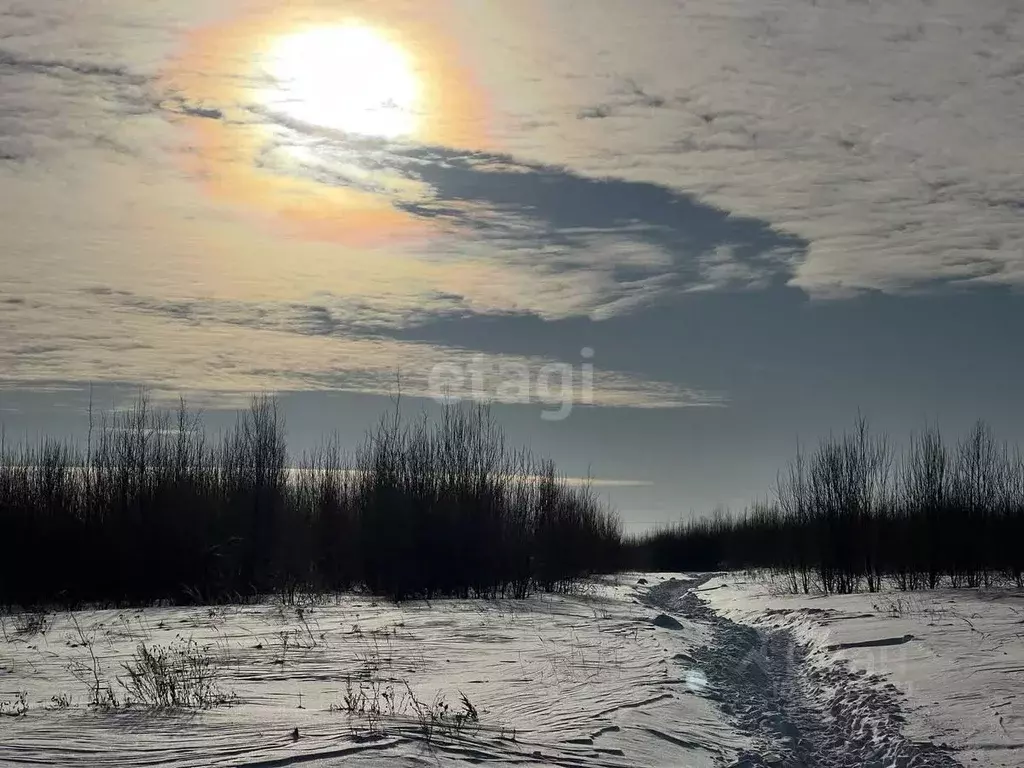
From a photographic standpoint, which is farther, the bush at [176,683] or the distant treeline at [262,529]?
the distant treeline at [262,529]

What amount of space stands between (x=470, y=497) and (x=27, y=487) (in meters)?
12.7

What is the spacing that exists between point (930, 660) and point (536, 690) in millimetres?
5044

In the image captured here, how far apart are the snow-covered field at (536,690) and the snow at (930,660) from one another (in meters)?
0.04

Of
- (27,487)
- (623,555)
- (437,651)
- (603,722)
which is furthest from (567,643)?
(623,555)

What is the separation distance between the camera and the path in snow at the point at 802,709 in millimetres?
7066

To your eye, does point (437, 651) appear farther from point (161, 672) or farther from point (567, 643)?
point (161, 672)

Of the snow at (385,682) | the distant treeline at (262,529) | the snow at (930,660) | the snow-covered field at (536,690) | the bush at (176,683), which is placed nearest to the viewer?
the snow at (385,682)

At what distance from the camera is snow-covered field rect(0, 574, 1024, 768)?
6.02 metres

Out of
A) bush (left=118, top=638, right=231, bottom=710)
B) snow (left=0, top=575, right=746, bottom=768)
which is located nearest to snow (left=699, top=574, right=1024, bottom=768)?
snow (left=0, top=575, right=746, bottom=768)

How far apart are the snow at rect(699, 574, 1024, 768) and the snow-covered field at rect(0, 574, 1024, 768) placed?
4 cm

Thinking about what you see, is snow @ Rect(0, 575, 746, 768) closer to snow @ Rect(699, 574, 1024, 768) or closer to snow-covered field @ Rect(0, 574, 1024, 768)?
snow-covered field @ Rect(0, 574, 1024, 768)

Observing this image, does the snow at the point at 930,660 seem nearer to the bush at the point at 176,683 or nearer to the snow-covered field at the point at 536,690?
the snow-covered field at the point at 536,690

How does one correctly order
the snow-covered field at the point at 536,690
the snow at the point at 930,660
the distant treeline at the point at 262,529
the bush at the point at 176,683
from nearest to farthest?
the snow-covered field at the point at 536,690, the bush at the point at 176,683, the snow at the point at 930,660, the distant treeline at the point at 262,529

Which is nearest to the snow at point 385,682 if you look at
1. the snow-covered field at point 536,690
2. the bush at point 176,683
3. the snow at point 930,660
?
the snow-covered field at point 536,690
